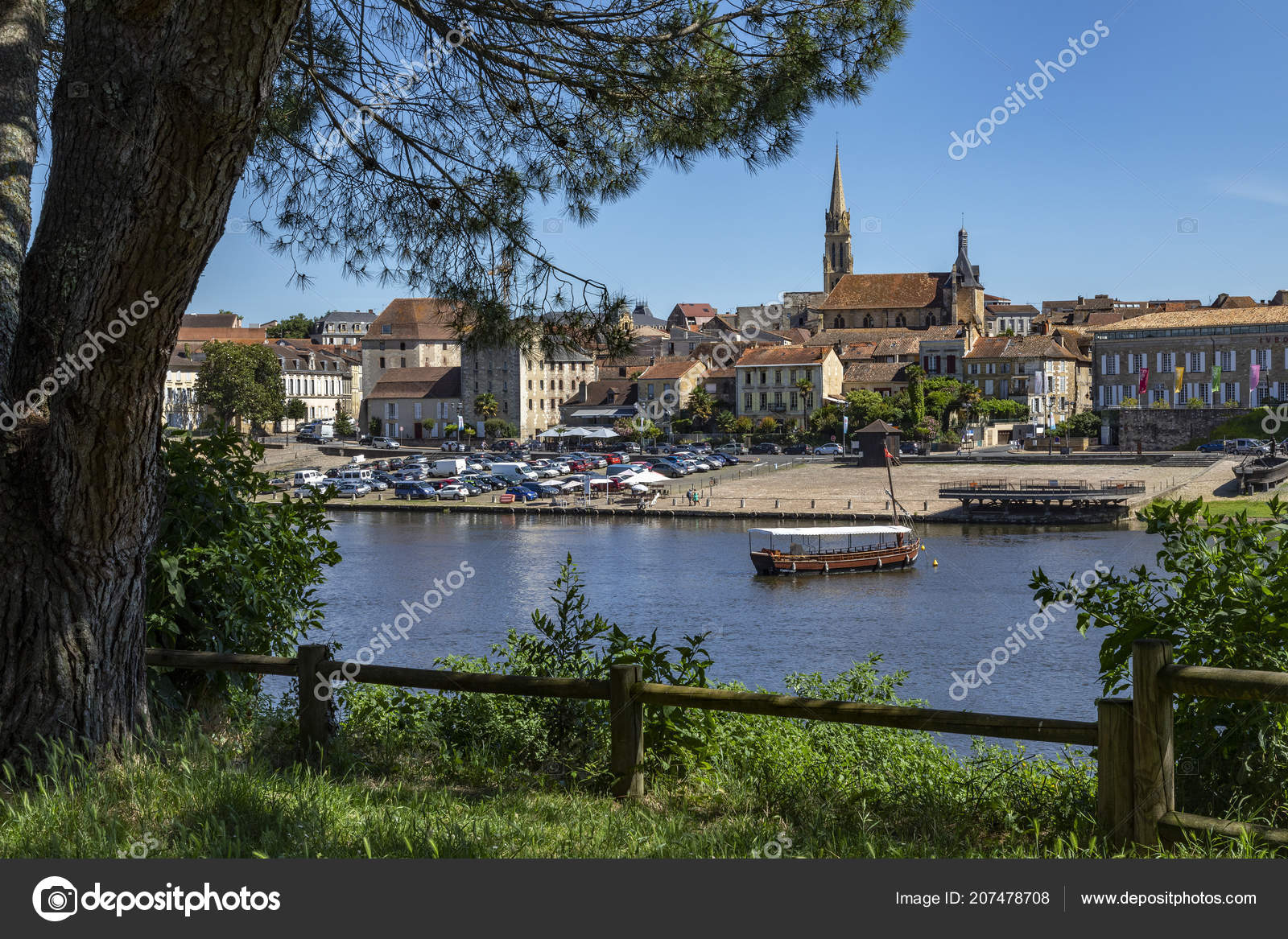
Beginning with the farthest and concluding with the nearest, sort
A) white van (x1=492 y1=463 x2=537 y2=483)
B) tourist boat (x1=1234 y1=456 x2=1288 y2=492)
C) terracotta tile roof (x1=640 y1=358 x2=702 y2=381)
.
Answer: terracotta tile roof (x1=640 y1=358 x2=702 y2=381), white van (x1=492 y1=463 x2=537 y2=483), tourist boat (x1=1234 y1=456 x2=1288 y2=492)

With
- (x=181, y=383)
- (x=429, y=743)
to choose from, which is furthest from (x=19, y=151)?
(x=181, y=383)

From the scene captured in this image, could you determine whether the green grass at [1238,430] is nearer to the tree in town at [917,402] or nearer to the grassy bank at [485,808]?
the tree in town at [917,402]

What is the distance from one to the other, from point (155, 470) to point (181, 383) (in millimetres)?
92337

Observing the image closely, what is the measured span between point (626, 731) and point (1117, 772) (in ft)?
6.09

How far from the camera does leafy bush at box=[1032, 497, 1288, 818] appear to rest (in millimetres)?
4043

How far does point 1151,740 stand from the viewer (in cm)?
381

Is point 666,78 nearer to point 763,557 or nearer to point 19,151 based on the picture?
point 19,151

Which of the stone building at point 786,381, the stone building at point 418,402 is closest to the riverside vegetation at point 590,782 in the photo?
the stone building at point 786,381

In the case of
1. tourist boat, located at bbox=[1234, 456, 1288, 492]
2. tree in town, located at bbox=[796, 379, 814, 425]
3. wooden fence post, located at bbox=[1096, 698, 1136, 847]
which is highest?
tree in town, located at bbox=[796, 379, 814, 425]

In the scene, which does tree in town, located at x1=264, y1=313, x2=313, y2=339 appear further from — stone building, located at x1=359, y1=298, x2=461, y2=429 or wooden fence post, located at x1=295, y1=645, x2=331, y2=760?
wooden fence post, located at x1=295, y1=645, x2=331, y2=760

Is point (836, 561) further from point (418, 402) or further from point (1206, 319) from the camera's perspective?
point (418, 402)

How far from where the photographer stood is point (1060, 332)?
99312mm

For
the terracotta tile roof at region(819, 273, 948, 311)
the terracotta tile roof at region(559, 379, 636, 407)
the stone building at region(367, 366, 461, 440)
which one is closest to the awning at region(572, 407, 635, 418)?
the terracotta tile roof at region(559, 379, 636, 407)
